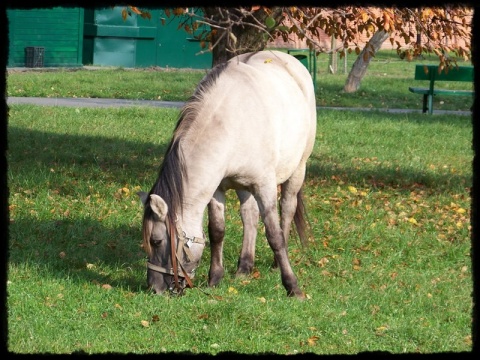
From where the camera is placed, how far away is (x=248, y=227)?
7910mm

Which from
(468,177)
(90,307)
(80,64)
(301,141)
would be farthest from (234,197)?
(80,64)

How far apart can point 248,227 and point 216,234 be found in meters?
0.47

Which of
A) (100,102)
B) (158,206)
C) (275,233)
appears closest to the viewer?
(158,206)

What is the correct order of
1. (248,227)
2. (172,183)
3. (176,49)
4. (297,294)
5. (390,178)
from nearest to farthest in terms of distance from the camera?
(172,183) < (297,294) < (248,227) < (390,178) < (176,49)

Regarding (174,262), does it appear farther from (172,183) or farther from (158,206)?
(172,183)

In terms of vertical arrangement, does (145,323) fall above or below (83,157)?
below

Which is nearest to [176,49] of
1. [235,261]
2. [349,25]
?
[349,25]

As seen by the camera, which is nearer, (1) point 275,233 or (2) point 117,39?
(1) point 275,233

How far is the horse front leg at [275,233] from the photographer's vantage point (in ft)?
23.2

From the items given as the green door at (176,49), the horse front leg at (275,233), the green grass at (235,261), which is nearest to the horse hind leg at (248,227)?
the green grass at (235,261)

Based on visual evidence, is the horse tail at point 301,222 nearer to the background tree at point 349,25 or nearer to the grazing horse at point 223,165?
the grazing horse at point 223,165

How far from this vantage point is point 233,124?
6.79 meters

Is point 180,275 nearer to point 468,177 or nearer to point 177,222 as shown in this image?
point 177,222

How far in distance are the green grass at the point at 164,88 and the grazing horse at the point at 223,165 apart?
43.8 feet
